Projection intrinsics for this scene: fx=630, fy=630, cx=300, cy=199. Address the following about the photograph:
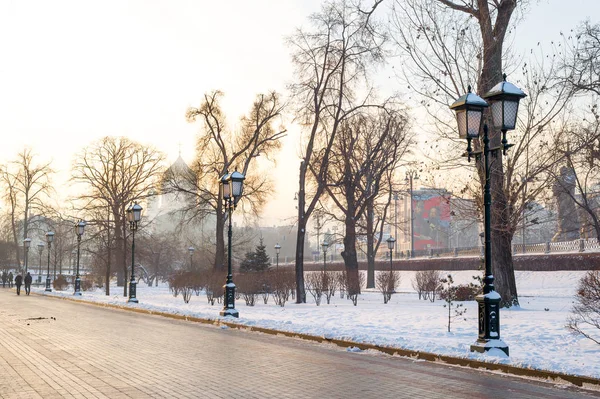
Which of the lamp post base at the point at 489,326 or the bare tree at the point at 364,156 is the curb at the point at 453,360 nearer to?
the lamp post base at the point at 489,326

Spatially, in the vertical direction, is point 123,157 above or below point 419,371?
above

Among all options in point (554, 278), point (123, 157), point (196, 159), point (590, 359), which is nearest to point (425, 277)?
point (554, 278)

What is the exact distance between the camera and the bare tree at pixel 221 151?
126ft

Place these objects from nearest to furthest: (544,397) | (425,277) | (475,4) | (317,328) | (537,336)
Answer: (544,397)
(537,336)
(317,328)
(475,4)
(425,277)

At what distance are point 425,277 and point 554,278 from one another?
12.9 meters

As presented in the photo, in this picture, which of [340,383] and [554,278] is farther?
[554,278]

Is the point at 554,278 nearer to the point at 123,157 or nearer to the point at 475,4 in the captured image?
the point at 475,4

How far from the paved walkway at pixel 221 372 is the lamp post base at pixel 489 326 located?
927 mm

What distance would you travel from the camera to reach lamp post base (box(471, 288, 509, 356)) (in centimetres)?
A: 1087

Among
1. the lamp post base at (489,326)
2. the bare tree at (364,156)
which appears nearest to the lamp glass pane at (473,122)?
the lamp post base at (489,326)

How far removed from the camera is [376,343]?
41.2 feet

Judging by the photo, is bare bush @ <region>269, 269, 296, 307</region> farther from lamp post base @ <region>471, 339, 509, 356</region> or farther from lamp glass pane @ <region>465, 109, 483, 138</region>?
Answer: lamp glass pane @ <region>465, 109, 483, 138</region>

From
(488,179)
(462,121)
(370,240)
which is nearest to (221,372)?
(488,179)

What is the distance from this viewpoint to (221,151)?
39.6 metres
